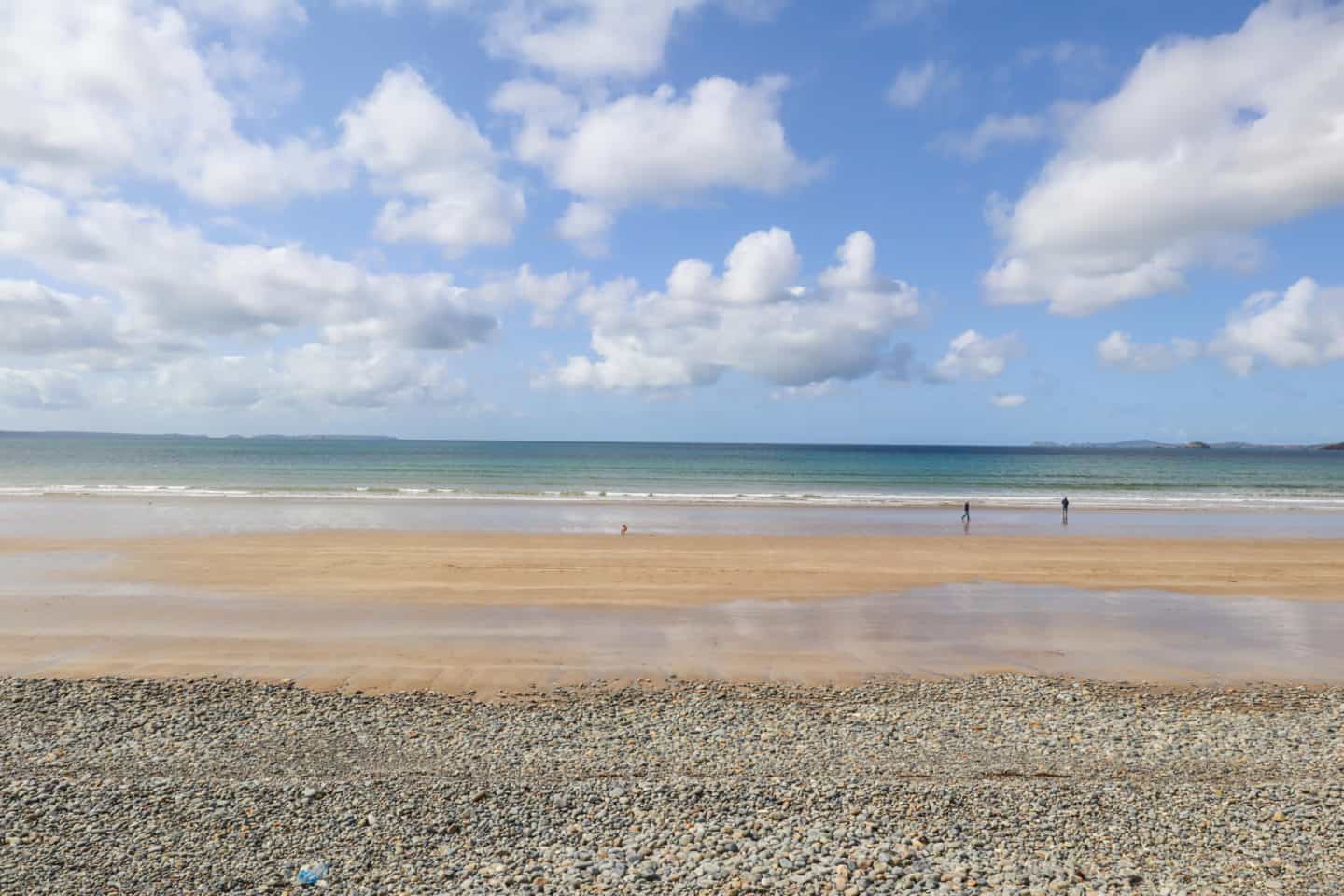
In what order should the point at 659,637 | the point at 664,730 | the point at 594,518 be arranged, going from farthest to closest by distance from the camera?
the point at 594,518, the point at 659,637, the point at 664,730

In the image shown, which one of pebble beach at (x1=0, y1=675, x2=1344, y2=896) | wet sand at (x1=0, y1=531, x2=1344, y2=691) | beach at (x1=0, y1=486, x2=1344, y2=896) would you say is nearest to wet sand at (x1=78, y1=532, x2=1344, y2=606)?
wet sand at (x1=0, y1=531, x2=1344, y2=691)

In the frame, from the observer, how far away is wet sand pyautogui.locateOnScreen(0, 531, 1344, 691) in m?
12.5

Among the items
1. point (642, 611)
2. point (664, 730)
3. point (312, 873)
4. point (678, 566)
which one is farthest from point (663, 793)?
point (678, 566)

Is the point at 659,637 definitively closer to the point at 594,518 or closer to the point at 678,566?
the point at 678,566

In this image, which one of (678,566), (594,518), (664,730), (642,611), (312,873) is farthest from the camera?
(594,518)

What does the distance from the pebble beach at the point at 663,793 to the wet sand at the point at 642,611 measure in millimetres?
1953

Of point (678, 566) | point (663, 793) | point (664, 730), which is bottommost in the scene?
point (678, 566)

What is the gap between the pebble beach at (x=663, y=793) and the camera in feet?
19.6

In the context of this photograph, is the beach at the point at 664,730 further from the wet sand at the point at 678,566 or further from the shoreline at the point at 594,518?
the shoreline at the point at 594,518

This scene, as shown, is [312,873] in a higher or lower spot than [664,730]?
higher

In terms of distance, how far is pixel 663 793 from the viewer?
7242 mm

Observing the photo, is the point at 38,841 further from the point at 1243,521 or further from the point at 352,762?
the point at 1243,521

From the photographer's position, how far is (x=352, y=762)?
811 cm

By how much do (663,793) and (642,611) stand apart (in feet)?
30.8
